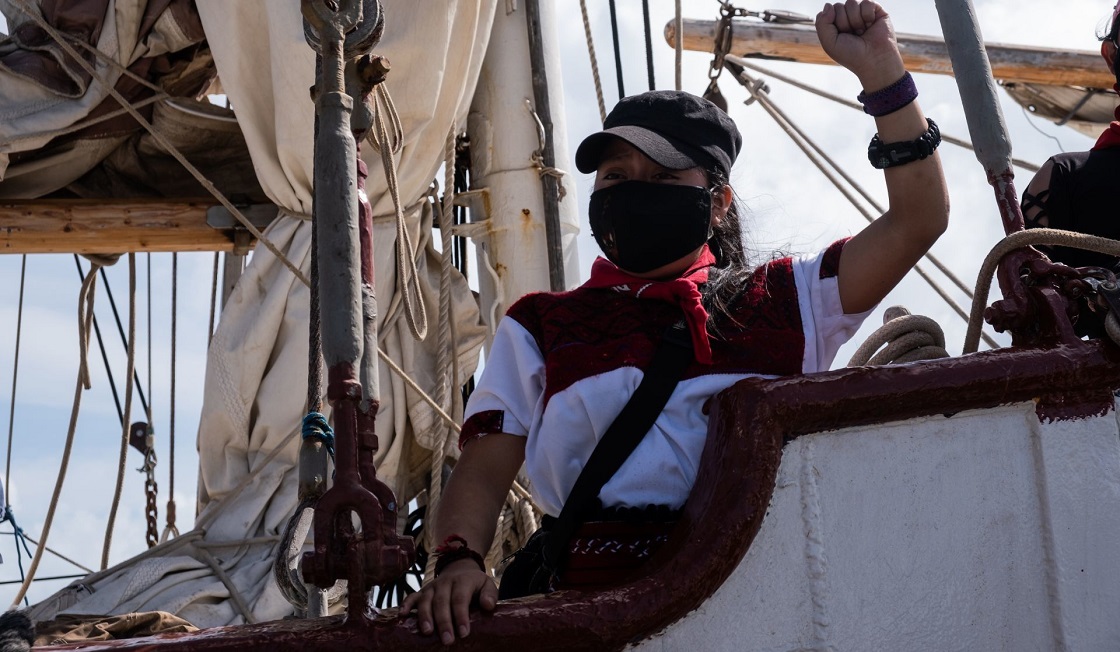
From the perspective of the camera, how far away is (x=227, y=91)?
368 centimetres

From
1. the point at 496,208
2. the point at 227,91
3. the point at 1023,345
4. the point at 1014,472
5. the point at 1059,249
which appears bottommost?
the point at 1014,472

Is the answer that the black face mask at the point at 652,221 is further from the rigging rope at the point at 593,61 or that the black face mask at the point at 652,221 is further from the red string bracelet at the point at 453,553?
the rigging rope at the point at 593,61

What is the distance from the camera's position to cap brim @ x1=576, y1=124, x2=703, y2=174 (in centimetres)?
196

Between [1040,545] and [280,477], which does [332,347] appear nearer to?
[1040,545]

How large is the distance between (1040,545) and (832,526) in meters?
0.30

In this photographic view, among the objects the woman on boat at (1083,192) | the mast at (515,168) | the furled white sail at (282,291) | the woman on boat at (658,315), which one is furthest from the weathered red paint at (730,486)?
the mast at (515,168)

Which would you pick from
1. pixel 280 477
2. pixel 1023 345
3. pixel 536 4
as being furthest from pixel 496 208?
pixel 1023 345

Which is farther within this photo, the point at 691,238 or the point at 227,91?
the point at 227,91

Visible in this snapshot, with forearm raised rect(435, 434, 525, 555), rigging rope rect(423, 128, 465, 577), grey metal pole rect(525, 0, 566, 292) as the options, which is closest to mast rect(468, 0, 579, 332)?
grey metal pole rect(525, 0, 566, 292)

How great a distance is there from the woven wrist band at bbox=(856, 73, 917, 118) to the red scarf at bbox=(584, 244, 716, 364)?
37cm

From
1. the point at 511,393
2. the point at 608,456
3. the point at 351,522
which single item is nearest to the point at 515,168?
the point at 511,393

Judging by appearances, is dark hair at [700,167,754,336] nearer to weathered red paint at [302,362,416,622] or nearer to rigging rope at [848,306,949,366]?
rigging rope at [848,306,949,366]

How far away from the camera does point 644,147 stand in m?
1.96

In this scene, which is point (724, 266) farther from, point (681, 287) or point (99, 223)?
point (99, 223)
